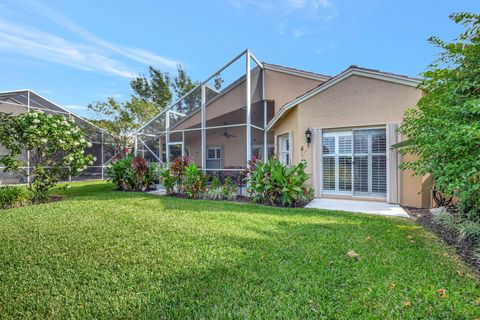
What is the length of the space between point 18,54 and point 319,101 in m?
15.4

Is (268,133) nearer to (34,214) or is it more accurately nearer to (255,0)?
(255,0)

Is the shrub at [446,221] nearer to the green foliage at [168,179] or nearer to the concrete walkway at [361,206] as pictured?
the concrete walkway at [361,206]

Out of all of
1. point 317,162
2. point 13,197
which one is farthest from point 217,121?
point 13,197

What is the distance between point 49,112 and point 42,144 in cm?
767

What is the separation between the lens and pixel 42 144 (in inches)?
328

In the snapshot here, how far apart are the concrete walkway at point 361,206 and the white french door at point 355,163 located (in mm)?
544

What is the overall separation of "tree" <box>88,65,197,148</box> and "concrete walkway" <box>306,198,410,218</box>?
1592cm

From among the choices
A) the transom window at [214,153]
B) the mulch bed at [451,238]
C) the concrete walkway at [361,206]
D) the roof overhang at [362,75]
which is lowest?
the mulch bed at [451,238]

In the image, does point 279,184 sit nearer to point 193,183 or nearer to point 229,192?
point 229,192

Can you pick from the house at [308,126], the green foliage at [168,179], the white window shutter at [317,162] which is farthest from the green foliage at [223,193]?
the white window shutter at [317,162]

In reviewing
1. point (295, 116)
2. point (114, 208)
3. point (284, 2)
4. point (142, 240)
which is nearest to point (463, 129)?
point (142, 240)

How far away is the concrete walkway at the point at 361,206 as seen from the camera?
609 cm

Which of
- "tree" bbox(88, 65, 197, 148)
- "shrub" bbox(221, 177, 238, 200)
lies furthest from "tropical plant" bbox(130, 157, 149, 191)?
"tree" bbox(88, 65, 197, 148)

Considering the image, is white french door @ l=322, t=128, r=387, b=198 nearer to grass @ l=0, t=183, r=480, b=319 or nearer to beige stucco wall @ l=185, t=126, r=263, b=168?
grass @ l=0, t=183, r=480, b=319
